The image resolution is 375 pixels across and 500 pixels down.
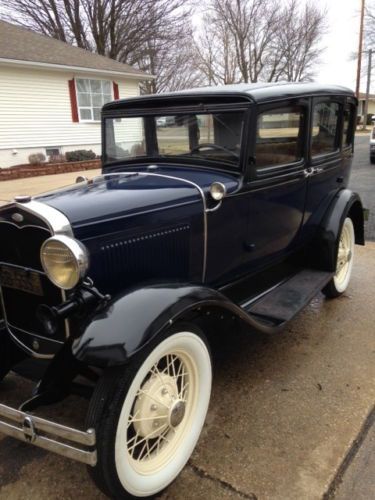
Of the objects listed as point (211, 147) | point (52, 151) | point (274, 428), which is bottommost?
point (274, 428)

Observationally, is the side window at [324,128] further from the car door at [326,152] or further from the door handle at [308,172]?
the door handle at [308,172]

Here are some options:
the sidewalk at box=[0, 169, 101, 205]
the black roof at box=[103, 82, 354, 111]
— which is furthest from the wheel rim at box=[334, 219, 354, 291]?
the sidewalk at box=[0, 169, 101, 205]

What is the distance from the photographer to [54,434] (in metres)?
1.63

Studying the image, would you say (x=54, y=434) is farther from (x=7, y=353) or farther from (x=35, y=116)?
(x=35, y=116)

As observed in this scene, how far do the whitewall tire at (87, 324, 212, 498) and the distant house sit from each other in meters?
13.1

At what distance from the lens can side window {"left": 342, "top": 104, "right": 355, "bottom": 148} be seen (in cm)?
401

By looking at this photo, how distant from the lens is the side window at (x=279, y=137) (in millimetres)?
2805

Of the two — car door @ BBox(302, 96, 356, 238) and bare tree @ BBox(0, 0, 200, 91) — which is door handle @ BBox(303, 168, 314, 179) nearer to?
car door @ BBox(302, 96, 356, 238)

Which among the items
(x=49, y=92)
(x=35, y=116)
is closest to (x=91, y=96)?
(x=49, y=92)

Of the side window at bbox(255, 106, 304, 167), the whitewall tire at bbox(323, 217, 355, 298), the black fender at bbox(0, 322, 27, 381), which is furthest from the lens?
the whitewall tire at bbox(323, 217, 355, 298)

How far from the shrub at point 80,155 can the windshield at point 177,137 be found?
11.7 meters

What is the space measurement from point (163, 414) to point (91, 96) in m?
15.9

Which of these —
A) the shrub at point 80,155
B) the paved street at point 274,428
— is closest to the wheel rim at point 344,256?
the paved street at point 274,428

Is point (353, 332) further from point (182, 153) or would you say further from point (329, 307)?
point (182, 153)
